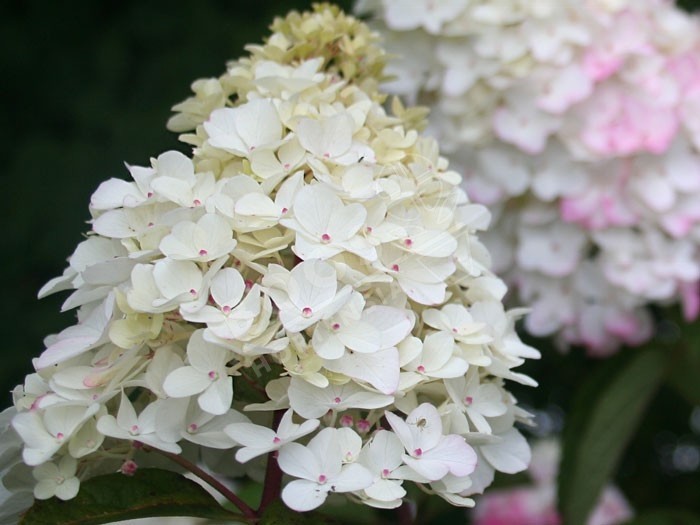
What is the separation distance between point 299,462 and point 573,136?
2.31ft

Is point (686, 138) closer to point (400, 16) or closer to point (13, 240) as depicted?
point (400, 16)

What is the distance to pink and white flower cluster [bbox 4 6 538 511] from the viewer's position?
57 cm

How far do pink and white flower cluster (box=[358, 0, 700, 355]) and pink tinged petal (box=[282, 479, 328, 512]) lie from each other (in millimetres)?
611

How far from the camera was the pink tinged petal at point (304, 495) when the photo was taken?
1.77 ft

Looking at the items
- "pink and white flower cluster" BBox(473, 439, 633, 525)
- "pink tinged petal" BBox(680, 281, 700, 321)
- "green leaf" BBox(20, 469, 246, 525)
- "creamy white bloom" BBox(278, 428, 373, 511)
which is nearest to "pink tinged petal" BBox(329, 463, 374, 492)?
"creamy white bloom" BBox(278, 428, 373, 511)

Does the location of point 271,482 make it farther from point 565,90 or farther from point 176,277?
point 565,90

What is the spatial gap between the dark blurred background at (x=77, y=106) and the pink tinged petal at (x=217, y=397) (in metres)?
0.74

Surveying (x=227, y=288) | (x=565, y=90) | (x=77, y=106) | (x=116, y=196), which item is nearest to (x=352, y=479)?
(x=227, y=288)

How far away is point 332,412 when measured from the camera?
1.94 ft

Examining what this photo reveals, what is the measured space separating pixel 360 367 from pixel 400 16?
0.61 metres

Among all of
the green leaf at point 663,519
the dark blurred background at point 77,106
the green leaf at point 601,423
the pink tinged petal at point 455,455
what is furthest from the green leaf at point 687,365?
the pink tinged petal at point 455,455

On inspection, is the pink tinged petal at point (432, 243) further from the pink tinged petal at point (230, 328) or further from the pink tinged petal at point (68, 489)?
the pink tinged petal at point (68, 489)

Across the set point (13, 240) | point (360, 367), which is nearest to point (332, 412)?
point (360, 367)

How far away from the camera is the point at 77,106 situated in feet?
4.86
